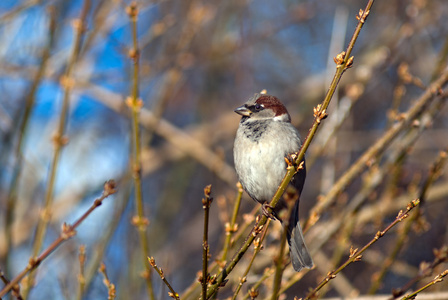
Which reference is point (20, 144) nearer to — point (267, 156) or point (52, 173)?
point (52, 173)

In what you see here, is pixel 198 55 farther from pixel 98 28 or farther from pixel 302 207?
pixel 302 207

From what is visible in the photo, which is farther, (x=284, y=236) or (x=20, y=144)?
(x=20, y=144)

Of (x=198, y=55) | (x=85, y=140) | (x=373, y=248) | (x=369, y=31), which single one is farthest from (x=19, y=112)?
(x=369, y=31)

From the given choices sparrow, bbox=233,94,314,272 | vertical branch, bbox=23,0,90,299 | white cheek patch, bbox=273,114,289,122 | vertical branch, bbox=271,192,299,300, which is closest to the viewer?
vertical branch, bbox=271,192,299,300

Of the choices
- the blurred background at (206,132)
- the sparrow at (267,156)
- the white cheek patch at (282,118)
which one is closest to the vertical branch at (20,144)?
the blurred background at (206,132)

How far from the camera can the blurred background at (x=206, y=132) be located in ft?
10.6

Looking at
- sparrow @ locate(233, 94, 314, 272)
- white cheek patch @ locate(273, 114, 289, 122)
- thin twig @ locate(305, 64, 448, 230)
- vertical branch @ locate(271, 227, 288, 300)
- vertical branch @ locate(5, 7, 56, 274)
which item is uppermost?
vertical branch @ locate(5, 7, 56, 274)

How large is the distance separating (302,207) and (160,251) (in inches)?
85.9

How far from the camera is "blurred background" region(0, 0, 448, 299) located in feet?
10.6

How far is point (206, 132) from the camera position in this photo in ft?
17.7

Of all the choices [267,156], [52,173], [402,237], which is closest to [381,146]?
[402,237]

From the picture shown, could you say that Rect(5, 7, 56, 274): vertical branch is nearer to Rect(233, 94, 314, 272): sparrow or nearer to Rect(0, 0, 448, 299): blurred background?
Rect(0, 0, 448, 299): blurred background

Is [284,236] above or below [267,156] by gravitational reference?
below

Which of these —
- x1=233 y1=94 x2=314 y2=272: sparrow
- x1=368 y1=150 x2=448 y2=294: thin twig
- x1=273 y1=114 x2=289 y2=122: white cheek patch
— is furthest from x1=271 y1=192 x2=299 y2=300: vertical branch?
x1=273 y1=114 x2=289 y2=122: white cheek patch
